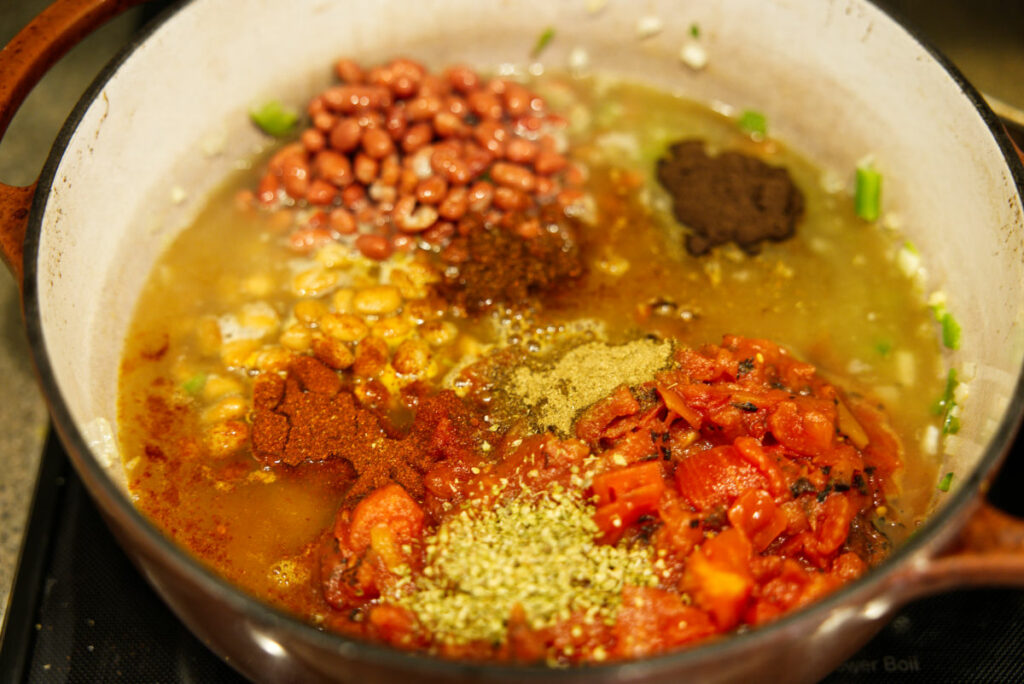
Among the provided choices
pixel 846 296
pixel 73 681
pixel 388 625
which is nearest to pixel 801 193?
pixel 846 296

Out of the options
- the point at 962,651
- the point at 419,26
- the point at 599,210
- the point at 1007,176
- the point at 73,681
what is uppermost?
the point at 1007,176

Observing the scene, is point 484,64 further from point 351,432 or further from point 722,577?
point 722,577

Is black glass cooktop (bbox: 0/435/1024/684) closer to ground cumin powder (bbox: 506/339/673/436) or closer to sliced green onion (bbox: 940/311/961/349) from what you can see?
sliced green onion (bbox: 940/311/961/349)

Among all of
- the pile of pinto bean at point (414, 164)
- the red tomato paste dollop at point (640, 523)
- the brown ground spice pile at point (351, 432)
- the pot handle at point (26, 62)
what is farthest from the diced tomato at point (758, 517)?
the pot handle at point (26, 62)

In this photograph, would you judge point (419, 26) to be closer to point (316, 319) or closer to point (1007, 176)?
point (316, 319)

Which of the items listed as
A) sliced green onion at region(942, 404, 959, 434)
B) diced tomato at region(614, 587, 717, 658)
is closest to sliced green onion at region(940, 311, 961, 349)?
sliced green onion at region(942, 404, 959, 434)
